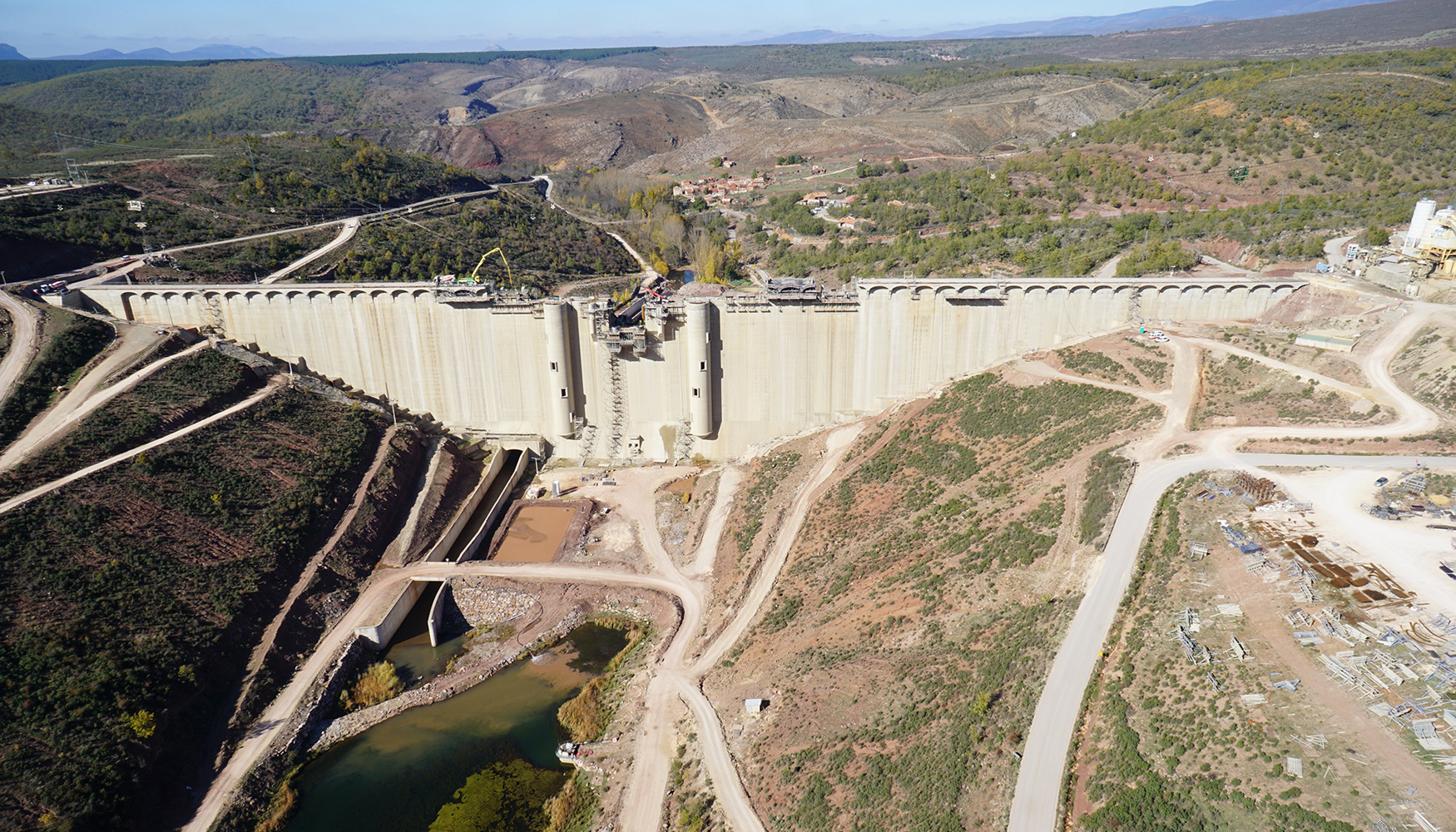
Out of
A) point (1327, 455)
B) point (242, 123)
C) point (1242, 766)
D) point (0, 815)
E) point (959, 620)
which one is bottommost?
point (0, 815)

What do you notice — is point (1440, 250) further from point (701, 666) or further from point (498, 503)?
point (498, 503)

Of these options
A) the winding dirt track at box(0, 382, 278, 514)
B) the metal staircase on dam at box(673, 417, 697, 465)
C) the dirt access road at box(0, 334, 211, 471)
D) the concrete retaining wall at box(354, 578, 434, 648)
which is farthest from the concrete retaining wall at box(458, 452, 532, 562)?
the dirt access road at box(0, 334, 211, 471)

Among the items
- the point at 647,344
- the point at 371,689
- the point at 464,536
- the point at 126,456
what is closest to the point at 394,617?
the point at 371,689

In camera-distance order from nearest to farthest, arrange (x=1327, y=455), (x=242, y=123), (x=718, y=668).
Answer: (x=1327, y=455) → (x=718, y=668) → (x=242, y=123)

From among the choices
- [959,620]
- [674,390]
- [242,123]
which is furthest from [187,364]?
[242,123]

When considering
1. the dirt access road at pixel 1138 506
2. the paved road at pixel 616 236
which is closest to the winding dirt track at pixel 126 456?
the dirt access road at pixel 1138 506

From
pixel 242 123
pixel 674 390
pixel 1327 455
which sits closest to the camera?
pixel 1327 455

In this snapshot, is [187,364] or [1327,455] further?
[187,364]

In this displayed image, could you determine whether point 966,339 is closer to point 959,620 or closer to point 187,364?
point 959,620
